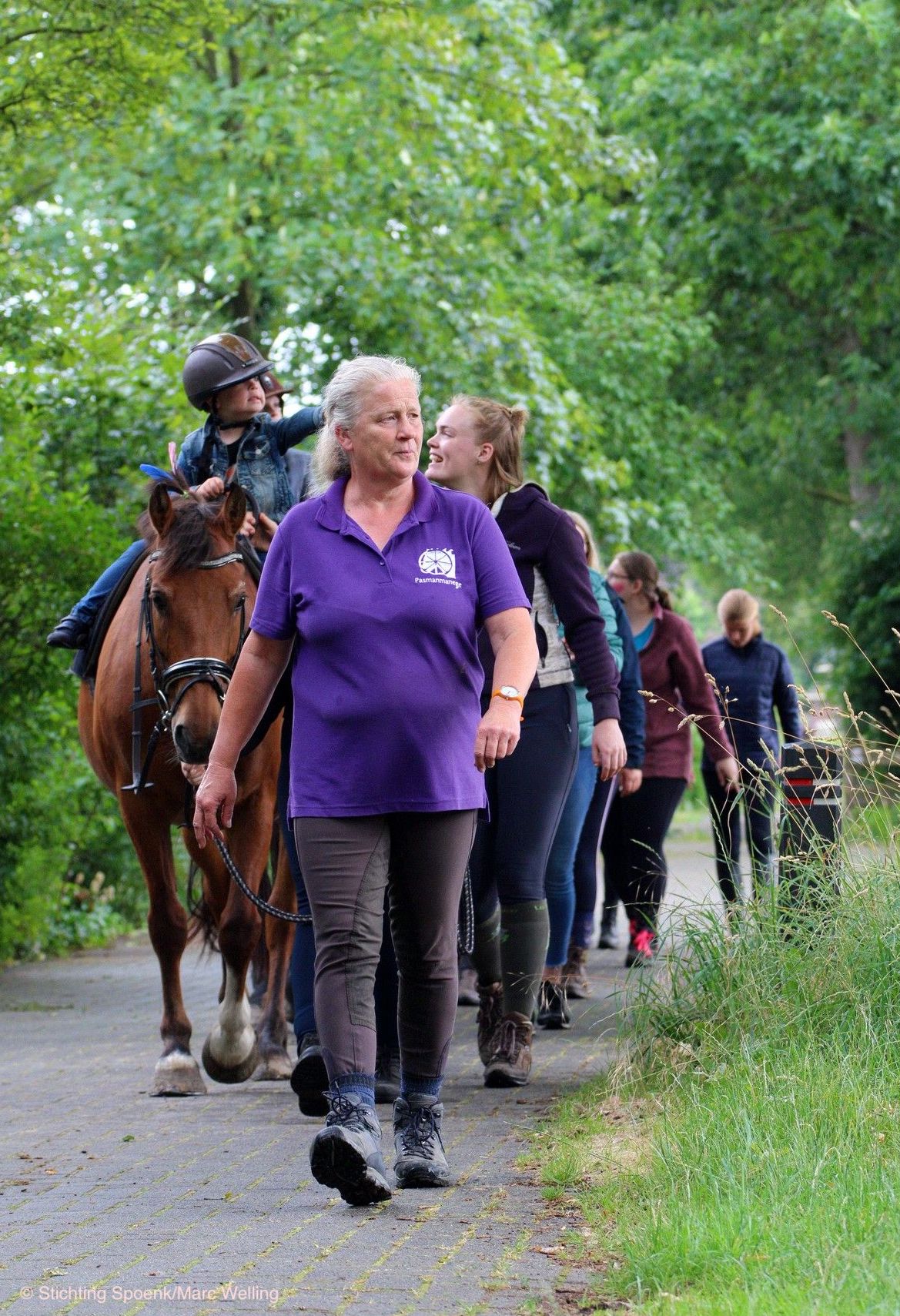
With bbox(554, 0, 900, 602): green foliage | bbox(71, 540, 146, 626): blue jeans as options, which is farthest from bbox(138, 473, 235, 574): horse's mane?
bbox(554, 0, 900, 602): green foliage

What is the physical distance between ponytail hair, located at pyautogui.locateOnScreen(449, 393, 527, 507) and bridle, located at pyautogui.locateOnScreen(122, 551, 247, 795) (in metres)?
0.94

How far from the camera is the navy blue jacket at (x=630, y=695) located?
951cm

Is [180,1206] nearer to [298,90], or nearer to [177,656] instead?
[177,656]

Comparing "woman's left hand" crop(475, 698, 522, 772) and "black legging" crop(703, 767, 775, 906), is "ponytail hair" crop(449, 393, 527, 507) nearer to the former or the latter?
"black legging" crop(703, 767, 775, 906)

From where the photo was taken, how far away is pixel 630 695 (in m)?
9.72

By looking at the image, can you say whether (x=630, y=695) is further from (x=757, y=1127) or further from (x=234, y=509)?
(x=757, y=1127)

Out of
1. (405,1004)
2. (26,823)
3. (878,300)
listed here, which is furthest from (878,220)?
(405,1004)

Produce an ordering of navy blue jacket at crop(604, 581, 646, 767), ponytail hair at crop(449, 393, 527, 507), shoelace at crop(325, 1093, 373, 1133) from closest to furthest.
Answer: shoelace at crop(325, 1093, 373, 1133) < ponytail hair at crop(449, 393, 527, 507) < navy blue jacket at crop(604, 581, 646, 767)

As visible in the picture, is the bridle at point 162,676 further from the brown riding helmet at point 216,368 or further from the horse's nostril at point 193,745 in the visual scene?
the brown riding helmet at point 216,368

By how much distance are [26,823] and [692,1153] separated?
7767mm

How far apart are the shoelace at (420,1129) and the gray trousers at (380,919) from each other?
9cm

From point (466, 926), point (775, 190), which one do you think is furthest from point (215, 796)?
point (775, 190)

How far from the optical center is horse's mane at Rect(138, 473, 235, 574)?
661 cm

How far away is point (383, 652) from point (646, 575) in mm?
6297
